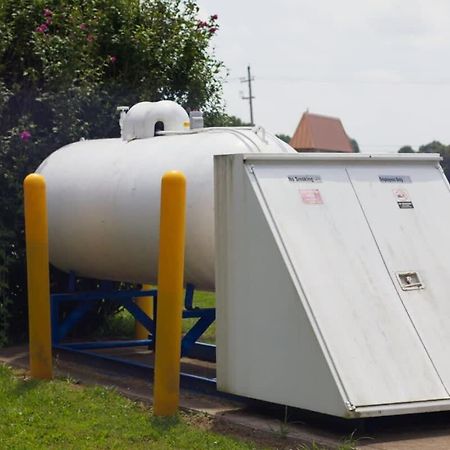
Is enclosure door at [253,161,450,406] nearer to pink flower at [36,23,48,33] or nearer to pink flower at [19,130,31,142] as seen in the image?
pink flower at [19,130,31,142]

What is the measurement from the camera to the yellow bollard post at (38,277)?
959 cm

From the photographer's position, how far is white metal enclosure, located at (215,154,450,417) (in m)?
7.52

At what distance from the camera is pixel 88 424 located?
25.9ft

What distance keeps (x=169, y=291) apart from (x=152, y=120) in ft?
9.26

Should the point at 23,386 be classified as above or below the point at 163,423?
above

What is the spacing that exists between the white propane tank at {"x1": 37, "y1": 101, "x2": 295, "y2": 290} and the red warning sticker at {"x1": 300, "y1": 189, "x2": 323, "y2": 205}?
37.1 inches

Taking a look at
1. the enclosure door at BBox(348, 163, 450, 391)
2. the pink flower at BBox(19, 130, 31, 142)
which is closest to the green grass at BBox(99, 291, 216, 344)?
the pink flower at BBox(19, 130, 31, 142)

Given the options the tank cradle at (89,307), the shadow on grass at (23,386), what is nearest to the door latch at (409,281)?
the tank cradle at (89,307)

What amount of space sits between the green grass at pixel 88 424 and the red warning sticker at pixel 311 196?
1.67m

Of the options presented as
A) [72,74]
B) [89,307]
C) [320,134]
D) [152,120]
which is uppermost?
[320,134]

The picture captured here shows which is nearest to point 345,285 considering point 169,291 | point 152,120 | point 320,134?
point 169,291

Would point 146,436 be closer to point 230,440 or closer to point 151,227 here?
point 230,440

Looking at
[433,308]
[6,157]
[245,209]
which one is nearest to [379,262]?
[433,308]

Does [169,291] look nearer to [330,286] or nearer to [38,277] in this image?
[330,286]
